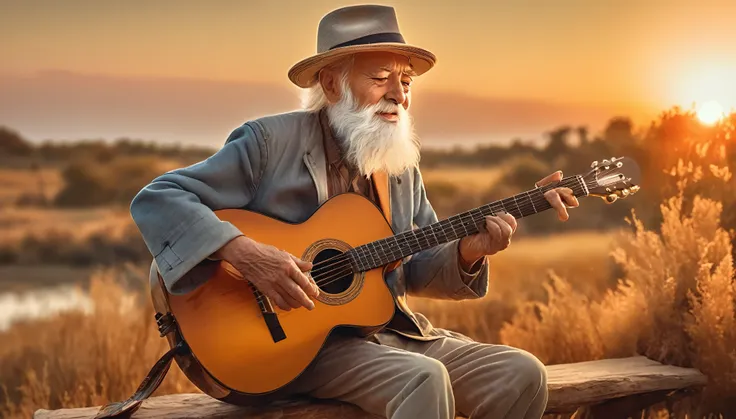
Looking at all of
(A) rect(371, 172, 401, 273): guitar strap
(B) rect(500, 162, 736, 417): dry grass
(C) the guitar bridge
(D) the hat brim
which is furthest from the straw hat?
(B) rect(500, 162, 736, 417): dry grass

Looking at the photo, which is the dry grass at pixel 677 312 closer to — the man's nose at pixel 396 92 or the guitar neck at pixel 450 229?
the guitar neck at pixel 450 229

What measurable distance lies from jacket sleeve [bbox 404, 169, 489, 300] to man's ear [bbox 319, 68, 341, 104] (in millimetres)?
450

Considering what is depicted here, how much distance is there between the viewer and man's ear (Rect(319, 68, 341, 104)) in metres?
3.34

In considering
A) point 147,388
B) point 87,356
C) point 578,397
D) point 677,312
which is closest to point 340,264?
point 147,388

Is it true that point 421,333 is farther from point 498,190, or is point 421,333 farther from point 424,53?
point 498,190

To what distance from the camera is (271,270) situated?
9.41 ft

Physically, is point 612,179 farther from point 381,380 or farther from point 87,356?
point 87,356

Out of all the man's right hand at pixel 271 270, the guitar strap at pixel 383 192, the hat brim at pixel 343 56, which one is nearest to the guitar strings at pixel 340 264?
the man's right hand at pixel 271 270

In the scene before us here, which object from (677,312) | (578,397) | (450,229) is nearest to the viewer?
(450,229)

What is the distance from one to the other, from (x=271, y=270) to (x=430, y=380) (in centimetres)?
61

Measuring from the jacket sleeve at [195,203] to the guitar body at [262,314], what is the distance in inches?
3.4

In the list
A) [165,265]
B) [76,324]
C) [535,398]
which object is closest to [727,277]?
[535,398]

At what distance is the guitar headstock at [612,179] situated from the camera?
310 centimetres

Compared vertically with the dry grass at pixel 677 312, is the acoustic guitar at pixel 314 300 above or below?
above
